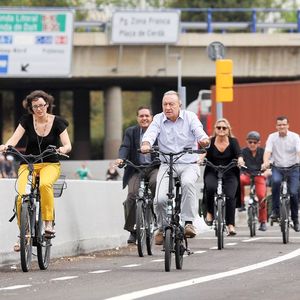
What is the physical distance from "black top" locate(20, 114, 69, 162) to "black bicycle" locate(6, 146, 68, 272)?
0.59 ft

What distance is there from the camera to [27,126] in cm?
1473

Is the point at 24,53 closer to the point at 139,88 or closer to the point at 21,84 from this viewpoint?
the point at 21,84

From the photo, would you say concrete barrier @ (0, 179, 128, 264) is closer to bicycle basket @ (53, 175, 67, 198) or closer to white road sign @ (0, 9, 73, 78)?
bicycle basket @ (53, 175, 67, 198)

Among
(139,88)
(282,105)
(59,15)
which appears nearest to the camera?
(282,105)

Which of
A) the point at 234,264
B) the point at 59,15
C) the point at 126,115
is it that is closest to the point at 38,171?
the point at 234,264

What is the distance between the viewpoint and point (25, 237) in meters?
13.9

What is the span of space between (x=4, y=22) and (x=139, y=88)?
55.7 feet

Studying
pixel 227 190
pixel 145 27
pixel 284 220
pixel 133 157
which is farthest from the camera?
pixel 145 27

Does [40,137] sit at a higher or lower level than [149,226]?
higher

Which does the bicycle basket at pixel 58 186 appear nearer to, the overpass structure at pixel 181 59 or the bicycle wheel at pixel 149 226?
the bicycle wheel at pixel 149 226

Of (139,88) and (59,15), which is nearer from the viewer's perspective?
(59,15)

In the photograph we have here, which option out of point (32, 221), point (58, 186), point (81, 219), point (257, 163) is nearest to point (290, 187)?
point (257, 163)

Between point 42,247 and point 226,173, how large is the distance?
208 inches

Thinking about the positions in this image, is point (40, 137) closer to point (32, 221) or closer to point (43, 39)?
point (32, 221)
